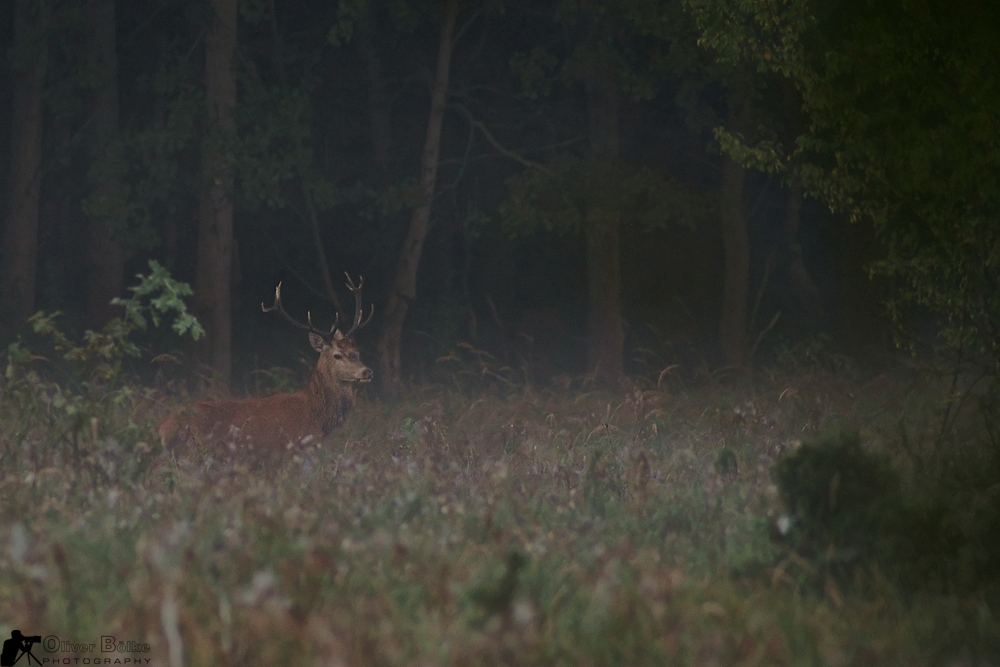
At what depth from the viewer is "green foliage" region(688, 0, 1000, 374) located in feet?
25.9

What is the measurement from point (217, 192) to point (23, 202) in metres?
3.96

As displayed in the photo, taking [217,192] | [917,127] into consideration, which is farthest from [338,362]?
[217,192]

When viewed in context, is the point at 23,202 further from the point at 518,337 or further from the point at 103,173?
the point at 518,337

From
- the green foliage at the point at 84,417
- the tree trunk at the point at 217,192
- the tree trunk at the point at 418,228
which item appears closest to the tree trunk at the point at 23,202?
the tree trunk at the point at 217,192

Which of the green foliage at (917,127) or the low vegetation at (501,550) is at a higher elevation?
the green foliage at (917,127)

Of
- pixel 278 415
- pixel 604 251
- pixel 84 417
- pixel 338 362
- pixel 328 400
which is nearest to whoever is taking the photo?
pixel 84 417

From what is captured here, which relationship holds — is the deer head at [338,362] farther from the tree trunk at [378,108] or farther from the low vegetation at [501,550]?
the tree trunk at [378,108]

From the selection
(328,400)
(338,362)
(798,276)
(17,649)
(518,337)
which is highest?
(17,649)

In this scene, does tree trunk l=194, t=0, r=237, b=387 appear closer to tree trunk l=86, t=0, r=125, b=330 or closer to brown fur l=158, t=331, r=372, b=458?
tree trunk l=86, t=0, r=125, b=330

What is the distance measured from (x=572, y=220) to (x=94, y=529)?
10975 millimetres

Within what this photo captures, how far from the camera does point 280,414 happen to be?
10.5 m

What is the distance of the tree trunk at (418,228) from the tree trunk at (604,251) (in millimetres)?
1810

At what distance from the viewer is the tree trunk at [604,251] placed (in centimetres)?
1616

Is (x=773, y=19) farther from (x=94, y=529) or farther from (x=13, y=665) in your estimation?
(x=13, y=665)
